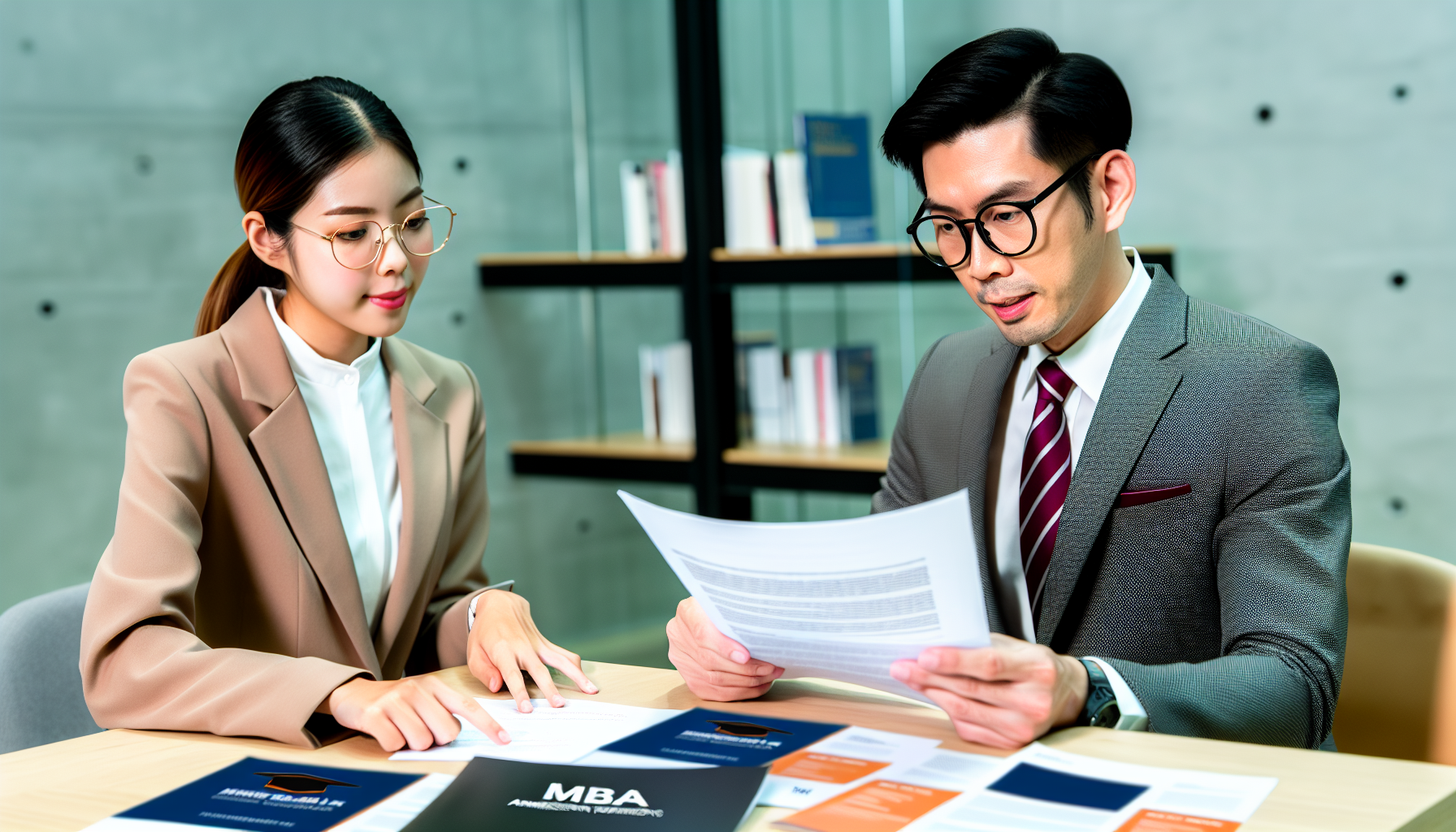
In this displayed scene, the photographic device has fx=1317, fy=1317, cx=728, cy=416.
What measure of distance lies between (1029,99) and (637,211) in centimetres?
302

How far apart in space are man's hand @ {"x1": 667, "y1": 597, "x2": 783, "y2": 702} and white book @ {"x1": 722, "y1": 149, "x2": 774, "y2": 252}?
2.86 metres

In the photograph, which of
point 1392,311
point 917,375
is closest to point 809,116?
point 1392,311

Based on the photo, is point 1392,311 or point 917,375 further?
point 1392,311

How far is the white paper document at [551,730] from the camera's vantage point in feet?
4.45

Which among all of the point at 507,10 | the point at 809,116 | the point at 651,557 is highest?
the point at 507,10

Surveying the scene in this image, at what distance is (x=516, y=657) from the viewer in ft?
5.32

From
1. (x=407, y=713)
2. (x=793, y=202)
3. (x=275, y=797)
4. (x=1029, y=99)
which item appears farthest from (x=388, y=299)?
(x=793, y=202)

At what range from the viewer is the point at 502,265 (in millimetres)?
4750

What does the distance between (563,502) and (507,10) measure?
5.99 ft

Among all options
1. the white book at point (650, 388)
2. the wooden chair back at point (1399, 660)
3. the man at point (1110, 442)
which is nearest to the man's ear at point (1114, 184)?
the man at point (1110, 442)

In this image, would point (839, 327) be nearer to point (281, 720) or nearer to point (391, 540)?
point (391, 540)

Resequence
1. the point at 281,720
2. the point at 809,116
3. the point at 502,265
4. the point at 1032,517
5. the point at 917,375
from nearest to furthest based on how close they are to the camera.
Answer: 1. the point at 281,720
2. the point at 1032,517
3. the point at 917,375
4. the point at 809,116
5. the point at 502,265

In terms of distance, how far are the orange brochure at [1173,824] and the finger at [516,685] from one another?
2.33ft

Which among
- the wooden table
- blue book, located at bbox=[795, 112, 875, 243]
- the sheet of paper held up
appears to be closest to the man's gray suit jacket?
the wooden table
